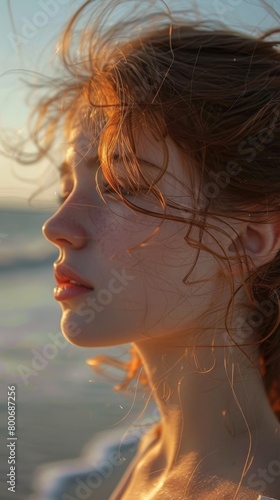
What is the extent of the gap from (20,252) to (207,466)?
2.38m

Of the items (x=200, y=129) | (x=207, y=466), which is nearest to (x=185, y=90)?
(x=200, y=129)

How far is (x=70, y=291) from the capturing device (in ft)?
5.57

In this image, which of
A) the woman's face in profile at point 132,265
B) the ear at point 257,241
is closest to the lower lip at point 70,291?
the woman's face in profile at point 132,265

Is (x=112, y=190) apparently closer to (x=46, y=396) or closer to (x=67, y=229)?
(x=67, y=229)

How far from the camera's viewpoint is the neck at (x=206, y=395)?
65.1 inches

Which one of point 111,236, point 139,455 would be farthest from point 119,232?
point 139,455

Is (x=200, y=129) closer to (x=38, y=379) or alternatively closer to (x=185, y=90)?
(x=185, y=90)

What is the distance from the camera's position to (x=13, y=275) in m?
3.93

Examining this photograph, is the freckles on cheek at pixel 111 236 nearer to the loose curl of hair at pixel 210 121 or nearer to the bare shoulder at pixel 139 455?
the loose curl of hair at pixel 210 121

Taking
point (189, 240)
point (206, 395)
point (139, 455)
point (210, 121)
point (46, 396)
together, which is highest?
point (210, 121)

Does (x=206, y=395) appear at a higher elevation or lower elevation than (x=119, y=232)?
lower

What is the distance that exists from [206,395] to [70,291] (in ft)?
1.25

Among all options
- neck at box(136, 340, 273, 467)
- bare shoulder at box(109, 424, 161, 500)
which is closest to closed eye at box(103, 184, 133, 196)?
neck at box(136, 340, 273, 467)

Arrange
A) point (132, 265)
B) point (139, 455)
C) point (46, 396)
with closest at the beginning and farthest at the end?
point (132, 265)
point (139, 455)
point (46, 396)
